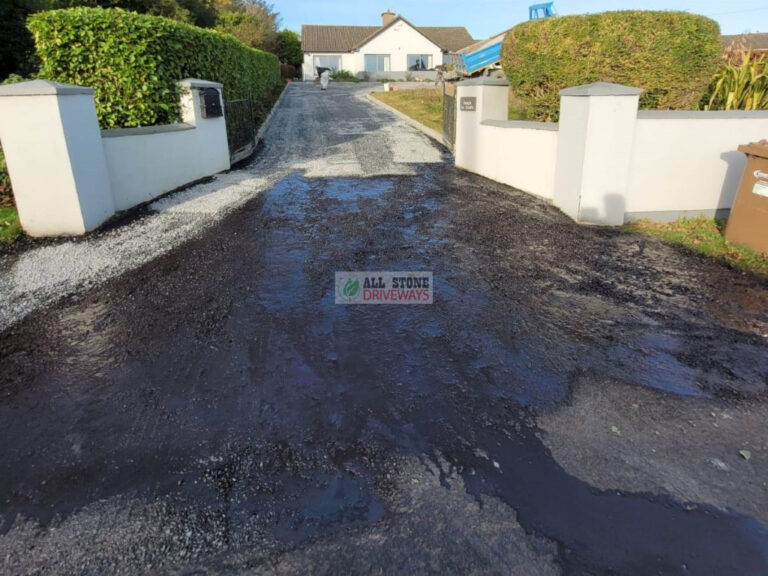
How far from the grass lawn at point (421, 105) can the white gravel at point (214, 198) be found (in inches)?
31.9

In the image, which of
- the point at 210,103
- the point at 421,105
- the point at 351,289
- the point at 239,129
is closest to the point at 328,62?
the point at 421,105

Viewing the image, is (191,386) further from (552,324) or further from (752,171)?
(752,171)

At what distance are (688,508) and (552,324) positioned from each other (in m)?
2.03

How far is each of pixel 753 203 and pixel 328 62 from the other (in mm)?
50303

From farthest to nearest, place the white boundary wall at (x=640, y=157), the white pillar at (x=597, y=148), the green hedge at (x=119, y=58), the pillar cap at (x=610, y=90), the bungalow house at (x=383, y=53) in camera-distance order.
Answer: the bungalow house at (x=383, y=53), the green hedge at (x=119, y=58), the white boundary wall at (x=640, y=157), the white pillar at (x=597, y=148), the pillar cap at (x=610, y=90)

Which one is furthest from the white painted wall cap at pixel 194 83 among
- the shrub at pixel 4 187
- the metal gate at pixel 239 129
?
the shrub at pixel 4 187

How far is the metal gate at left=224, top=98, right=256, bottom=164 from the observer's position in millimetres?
11820

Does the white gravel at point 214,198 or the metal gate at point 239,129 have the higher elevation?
the metal gate at point 239,129

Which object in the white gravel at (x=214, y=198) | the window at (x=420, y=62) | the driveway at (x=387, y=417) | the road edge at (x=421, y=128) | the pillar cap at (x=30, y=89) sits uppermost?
the window at (x=420, y=62)

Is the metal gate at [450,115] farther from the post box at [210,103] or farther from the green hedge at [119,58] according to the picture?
the green hedge at [119,58]

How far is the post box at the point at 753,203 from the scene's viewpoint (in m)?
5.84

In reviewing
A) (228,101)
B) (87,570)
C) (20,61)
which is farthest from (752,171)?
(20,61)

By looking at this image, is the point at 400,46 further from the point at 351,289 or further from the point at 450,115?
the point at 351,289

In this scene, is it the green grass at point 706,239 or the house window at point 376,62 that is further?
the house window at point 376,62
